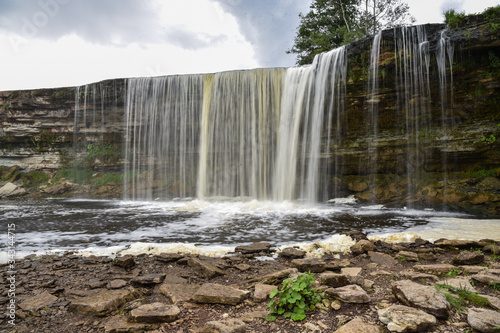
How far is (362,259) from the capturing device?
4.67 m

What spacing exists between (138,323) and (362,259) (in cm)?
360

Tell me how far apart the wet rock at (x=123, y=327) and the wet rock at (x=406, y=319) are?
2002mm

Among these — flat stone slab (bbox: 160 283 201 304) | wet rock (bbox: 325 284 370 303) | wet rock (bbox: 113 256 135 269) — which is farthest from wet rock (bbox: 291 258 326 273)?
wet rock (bbox: 113 256 135 269)

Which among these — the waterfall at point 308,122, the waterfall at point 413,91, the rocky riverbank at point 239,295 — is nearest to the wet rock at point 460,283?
the rocky riverbank at point 239,295

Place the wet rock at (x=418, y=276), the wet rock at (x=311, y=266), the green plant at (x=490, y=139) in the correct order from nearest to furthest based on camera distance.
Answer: the wet rock at (x=418, y=276) → the wet rock at (x=311, y=266) → the green plant at (x=490, y=139)

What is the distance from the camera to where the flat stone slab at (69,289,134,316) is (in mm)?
2830

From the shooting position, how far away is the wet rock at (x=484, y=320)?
2.02 meters

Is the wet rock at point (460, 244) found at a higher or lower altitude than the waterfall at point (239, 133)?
lower

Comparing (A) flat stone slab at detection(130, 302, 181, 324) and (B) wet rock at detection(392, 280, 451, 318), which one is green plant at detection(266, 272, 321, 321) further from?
(A) flat stone slab at detection(130, 302, 181, 324)

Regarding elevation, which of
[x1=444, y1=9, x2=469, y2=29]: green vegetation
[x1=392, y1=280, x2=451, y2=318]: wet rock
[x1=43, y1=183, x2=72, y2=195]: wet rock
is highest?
[x1=444, y1=9, x2=469, y2=29]: green vegetation

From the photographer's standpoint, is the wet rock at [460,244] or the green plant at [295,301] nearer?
the green plant at [295,301]

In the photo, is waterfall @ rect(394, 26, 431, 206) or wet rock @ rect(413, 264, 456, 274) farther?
waterfall @ rect(394, 26, 431, 206)

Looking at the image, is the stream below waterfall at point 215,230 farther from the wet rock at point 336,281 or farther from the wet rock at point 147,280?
the wet rock at point 336,281

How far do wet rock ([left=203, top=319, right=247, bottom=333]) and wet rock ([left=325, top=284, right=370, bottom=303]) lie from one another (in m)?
0.94
